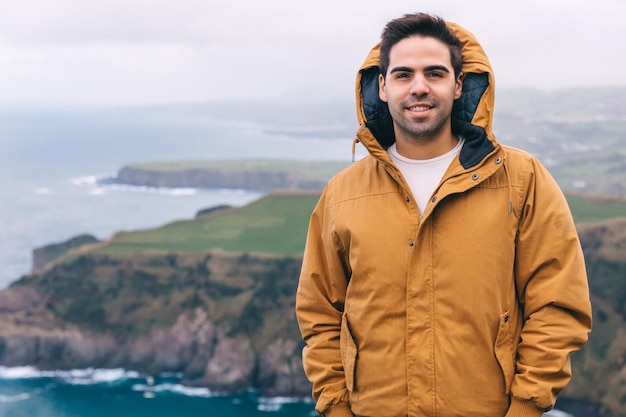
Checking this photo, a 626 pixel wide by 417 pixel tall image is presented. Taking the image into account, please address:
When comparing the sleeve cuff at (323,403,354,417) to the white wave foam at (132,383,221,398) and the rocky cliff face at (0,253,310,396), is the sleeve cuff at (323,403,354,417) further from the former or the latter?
the white wave foam at (132,383,221,398)

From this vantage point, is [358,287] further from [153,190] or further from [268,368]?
[153,190]

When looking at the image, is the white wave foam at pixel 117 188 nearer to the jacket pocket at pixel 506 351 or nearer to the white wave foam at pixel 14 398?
the white wave foam at pixel 14 398

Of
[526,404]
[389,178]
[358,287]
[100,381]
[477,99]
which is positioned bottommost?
[100,381]

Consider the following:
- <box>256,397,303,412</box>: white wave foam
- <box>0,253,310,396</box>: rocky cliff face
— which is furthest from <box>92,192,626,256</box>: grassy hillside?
<box>256,397,303,412</box>: white wave foam

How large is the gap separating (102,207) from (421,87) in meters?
82.7

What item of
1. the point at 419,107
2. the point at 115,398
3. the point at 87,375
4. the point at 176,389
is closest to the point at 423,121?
the point at 419,107

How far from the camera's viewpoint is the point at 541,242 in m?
3.16

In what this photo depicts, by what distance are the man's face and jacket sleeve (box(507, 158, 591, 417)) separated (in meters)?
0.46

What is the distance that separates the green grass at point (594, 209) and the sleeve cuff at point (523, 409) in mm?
28622

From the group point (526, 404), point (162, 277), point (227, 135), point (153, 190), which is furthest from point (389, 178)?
point (227, 135)

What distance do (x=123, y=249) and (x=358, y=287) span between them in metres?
33.3

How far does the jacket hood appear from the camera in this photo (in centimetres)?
325

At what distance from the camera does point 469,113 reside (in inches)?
133

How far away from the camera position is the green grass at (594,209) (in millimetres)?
31019
